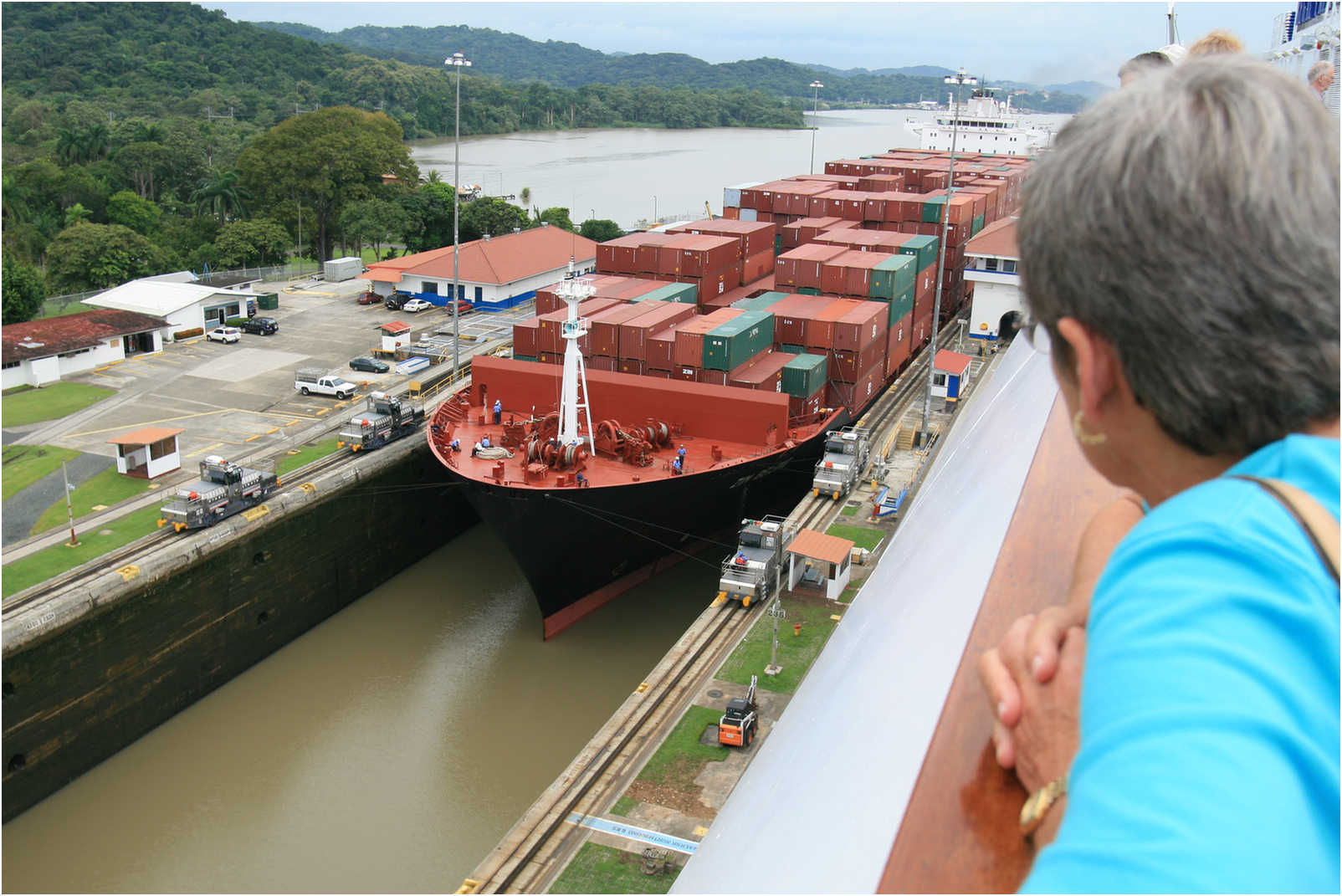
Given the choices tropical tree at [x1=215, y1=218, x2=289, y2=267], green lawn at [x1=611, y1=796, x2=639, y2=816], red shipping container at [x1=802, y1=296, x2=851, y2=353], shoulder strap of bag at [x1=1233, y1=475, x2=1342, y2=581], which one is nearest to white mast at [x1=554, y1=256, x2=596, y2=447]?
red shipping container at [x1=802, y1=296, x2=851, y2=353]

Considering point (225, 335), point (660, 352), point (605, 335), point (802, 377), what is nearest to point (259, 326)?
point (225, 335)

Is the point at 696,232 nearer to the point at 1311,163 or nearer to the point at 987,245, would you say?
the point at 987,245

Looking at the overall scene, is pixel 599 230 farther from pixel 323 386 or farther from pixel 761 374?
pixel 761 374

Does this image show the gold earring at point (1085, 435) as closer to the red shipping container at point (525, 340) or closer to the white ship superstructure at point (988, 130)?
the red shipping container at point (525, 340)

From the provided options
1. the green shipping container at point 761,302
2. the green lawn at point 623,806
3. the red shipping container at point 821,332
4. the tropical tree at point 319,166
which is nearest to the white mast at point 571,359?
the green shipping container at point 761,302

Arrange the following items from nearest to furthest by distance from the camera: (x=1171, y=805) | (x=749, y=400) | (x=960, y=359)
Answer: (x=1171, y=805), (x=749, y=400), (x=960, y=359)

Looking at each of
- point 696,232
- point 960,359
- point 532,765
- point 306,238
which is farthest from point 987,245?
point 306,238

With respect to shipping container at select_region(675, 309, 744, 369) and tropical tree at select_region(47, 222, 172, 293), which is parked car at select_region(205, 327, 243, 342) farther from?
shipping container at select_region(675, 309, 744, 369)

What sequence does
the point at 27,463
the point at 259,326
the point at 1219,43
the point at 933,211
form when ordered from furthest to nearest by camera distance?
the point at 933,211 < the point at 259,326 < the point at 27,463 < the point at 1219,43
